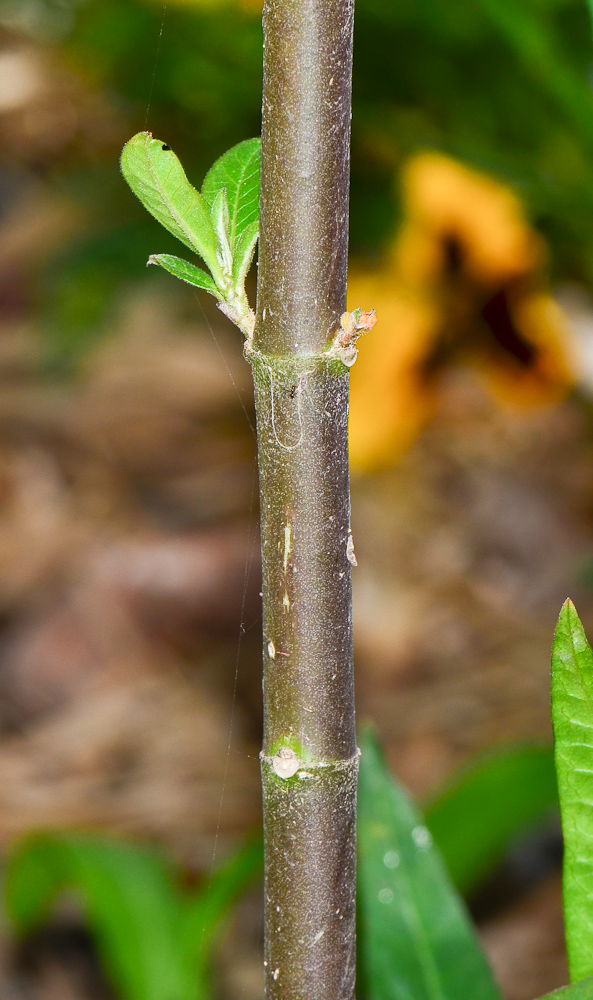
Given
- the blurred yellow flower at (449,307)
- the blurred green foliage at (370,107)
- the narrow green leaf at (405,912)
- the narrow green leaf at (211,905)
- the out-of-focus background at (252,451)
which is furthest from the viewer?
the blurred yellow flower at (449,307)

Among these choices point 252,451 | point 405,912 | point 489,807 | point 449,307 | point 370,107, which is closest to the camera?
point 405,912

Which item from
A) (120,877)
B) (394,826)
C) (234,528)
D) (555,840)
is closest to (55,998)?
(120,877)

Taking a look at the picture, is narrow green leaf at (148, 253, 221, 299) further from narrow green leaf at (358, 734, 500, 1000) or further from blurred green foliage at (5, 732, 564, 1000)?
blurred green foliage at (5, 732, 564, 1000)

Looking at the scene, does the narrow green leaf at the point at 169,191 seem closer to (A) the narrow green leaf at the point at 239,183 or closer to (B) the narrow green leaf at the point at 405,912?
(A) the narrow green leaf at the point at 239,183

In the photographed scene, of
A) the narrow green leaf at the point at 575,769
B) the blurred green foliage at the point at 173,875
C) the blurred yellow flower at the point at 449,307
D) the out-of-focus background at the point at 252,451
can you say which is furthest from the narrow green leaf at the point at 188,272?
the blurred yellow flower at the point at 449,307

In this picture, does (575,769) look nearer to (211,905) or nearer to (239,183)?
(239,183)

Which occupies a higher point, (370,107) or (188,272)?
(370,107)

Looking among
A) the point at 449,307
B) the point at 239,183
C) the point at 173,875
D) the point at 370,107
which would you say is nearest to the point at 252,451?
the point at 449,307
